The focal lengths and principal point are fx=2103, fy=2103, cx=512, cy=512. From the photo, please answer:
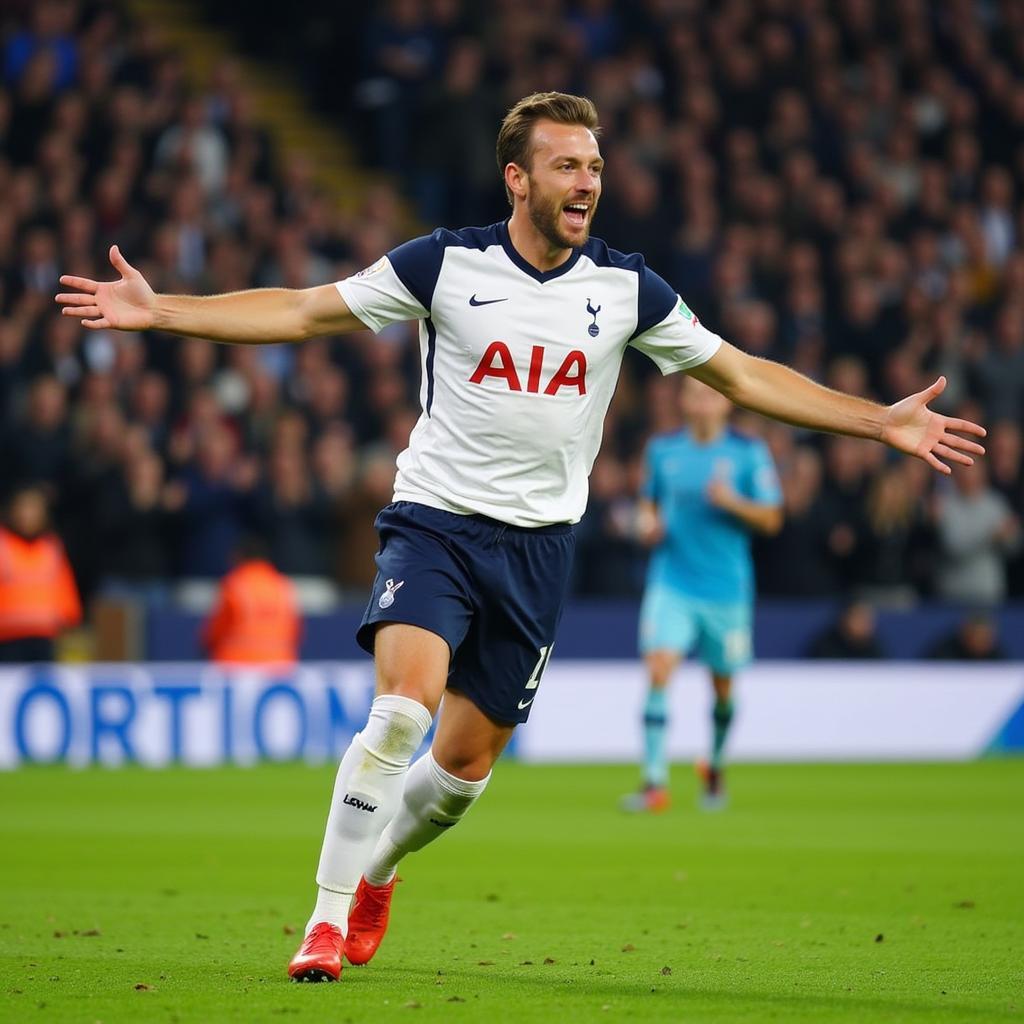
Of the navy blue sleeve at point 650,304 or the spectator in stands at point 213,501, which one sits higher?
the navy blue sleeve at point 650,304

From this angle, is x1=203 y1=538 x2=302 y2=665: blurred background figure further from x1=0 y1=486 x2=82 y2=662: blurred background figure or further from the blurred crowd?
x1=0 y1=486 x2=82 y2=662: blurred background figure

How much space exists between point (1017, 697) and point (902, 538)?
1.92m

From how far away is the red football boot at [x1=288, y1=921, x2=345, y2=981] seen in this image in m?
6.01

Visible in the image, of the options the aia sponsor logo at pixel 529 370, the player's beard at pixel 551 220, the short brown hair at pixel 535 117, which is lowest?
the aia sponsor logo at pixel 529 370

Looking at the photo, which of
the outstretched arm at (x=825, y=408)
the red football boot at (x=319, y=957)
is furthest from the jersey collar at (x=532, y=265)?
the red football boot at (x=319, y=957)

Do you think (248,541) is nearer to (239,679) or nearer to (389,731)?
(239,679)

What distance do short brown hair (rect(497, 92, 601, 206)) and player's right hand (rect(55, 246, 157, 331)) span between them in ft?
3.93

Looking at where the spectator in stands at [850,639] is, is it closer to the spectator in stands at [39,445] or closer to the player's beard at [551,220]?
the spectator in stands at [39,445]

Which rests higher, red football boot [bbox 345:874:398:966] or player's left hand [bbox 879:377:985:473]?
player's left hand [bbox 879:377:985:473]

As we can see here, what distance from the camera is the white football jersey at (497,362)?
6492mm

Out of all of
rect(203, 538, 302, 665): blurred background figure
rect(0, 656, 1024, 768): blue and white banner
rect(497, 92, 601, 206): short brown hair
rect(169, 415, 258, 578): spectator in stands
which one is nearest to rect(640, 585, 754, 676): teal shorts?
rect(0, 656, 1024, 768): blue and white banner

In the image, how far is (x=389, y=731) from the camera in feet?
20.2

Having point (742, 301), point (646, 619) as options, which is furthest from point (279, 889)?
point (742, 301)

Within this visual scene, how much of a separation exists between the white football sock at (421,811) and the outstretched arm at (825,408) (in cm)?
148
